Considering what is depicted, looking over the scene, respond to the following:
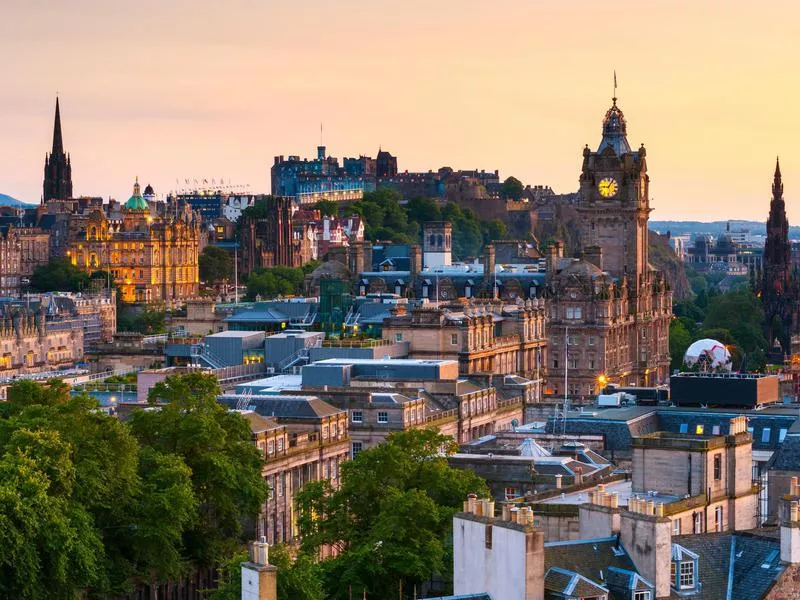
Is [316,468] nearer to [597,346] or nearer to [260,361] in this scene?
[260,361]

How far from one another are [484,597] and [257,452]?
38.8 metres

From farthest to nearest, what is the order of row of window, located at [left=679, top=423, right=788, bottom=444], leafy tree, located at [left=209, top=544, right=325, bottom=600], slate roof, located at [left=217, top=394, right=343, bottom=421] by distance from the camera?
slate roof, located at [left=217, top=394, right=343, bottom=421] → row of window, located at [left=679, top=423, right=788, bottom=444] → leafy tree, located at [left=209, top=544, right=325, bottom=600]

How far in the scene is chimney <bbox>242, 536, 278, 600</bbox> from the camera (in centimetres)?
6341

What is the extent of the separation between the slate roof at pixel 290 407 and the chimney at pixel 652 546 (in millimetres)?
49793

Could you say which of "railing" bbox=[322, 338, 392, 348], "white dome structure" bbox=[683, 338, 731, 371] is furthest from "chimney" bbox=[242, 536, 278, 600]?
"white dome structure" bbox=[683, 338, 731, 371]

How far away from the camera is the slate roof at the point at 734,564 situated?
63438 millimetres

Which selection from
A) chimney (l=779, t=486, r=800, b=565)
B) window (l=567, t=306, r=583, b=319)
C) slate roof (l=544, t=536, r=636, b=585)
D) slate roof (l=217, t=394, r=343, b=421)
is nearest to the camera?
slate roof (l=544, t=536, r=636, b=585)

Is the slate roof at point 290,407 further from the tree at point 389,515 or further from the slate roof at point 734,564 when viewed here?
the slate roof at point 734,564

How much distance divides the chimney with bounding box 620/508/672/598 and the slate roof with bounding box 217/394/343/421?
49793 millimetres

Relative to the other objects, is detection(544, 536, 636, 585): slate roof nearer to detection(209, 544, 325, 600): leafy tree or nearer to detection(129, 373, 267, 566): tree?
detection(209, 544, 325, 600): leafy tree

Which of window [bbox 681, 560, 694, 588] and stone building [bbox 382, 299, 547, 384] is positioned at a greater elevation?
stone building [bbox 382, 299, 547, 384]

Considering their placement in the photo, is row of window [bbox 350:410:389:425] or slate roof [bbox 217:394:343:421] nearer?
slate roof [bbox 217:394:343:421]

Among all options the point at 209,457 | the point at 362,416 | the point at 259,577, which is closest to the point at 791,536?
the point at 259,577

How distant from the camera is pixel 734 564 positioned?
213 feet
